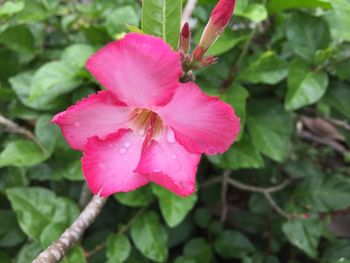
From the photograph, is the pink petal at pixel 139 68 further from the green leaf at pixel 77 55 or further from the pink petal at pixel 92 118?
the green leaf at pixel 77 55

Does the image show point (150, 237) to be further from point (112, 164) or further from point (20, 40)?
point (20, 40)

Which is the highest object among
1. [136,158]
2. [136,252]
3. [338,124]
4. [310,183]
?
[136,158]

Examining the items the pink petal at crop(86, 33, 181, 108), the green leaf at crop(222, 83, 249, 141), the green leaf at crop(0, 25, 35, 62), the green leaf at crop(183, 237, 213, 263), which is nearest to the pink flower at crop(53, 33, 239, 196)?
the pink petal at crop(86, 33, 181, 108)

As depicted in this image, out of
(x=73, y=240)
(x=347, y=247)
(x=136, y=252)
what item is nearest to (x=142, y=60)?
(x=73, y=240)

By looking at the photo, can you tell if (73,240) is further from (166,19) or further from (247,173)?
(247,173)

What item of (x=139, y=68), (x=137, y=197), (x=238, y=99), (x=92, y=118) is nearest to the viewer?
(x=139, y=68)

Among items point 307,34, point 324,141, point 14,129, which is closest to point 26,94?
point 14,129
